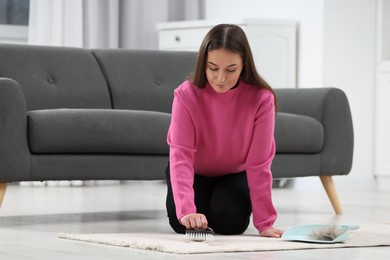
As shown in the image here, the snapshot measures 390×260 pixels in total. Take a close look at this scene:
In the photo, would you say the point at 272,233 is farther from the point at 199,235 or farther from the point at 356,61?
the point at 356,61

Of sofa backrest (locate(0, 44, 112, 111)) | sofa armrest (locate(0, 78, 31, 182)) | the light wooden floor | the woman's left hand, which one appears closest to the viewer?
the light wooden floor

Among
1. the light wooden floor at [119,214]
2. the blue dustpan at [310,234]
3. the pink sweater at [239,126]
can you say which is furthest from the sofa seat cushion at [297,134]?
the blue dustpan at [310,234]

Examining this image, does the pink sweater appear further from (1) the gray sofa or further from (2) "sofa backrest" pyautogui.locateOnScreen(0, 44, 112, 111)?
(2) "sofa backrest" pyautogui.locateOnScreen(0, 44, 112, 111)

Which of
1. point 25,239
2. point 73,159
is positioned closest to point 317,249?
point 25,239

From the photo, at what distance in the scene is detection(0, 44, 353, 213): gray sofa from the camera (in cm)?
298

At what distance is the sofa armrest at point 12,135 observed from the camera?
9.53ft

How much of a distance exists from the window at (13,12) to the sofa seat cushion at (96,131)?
2.69 m

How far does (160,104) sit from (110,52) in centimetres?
33

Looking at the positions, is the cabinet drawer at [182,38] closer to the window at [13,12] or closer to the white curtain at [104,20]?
the white curtain at [104,20]

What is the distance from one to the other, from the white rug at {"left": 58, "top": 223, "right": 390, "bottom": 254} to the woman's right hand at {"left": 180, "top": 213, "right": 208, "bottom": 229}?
0.04 m

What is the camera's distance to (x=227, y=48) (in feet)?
7.84

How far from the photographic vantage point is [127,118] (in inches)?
125

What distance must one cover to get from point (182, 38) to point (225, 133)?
10.1 feet

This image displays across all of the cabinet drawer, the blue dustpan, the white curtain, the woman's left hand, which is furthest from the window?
the blue dustpan
